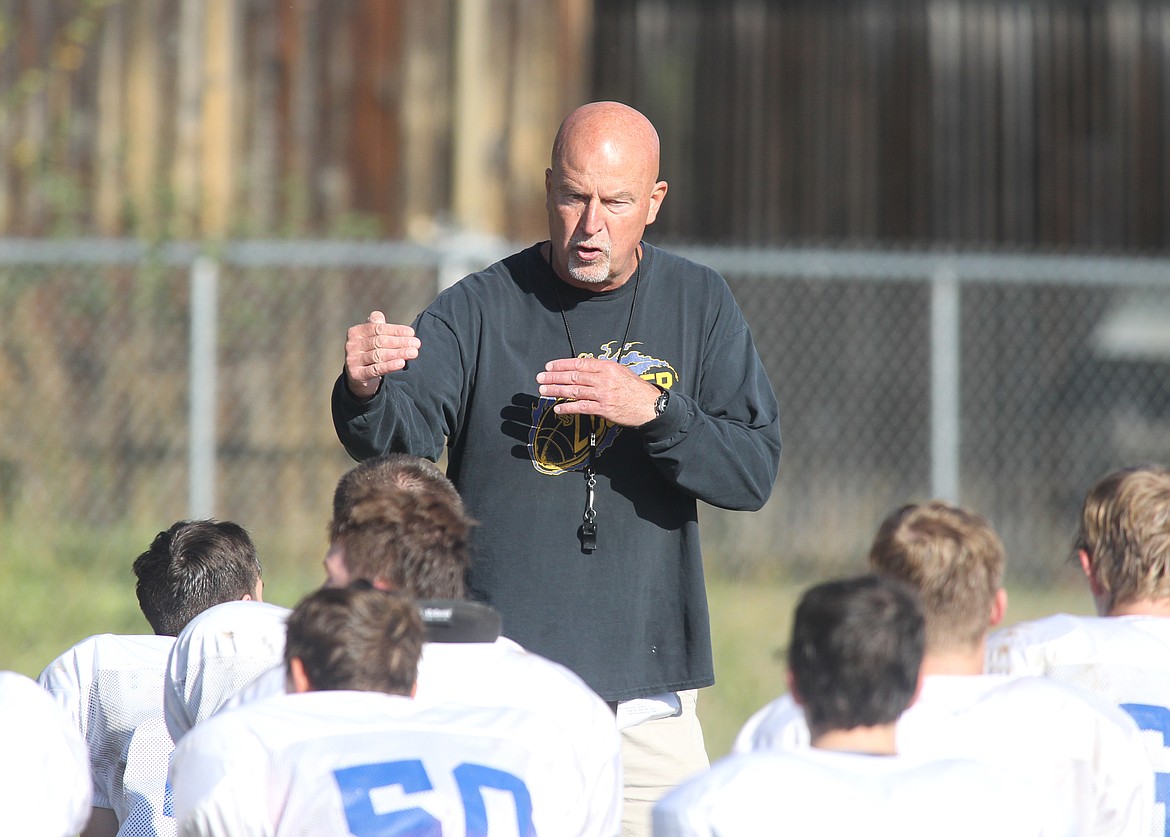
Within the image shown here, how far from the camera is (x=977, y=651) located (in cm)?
269

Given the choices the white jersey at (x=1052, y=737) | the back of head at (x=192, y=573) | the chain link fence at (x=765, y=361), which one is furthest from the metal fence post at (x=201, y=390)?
the white jersey at (x=1052, y=737)

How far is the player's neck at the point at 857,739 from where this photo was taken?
217 centimetres

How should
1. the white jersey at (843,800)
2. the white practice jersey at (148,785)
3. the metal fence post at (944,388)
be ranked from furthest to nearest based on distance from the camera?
1. the metal fence post at (944,388)
2. the white practice jersey at (148,785)
3. the white jersey at (843,800)

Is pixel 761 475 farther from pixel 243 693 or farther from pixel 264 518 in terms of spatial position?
pixel 264 518

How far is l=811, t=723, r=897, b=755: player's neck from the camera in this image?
2.17m

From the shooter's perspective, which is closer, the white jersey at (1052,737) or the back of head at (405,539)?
the white jersey at (1052,737)

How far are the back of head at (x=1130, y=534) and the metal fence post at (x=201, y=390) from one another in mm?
4508

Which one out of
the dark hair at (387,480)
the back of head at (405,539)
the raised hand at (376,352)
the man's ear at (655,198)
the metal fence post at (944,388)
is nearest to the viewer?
the back of head at (405,539)

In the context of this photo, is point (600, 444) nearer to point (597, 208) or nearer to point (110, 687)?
point (597, 208)

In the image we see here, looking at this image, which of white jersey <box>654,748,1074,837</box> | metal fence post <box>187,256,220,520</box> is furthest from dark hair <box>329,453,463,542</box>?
metal fence post <box>187,256,220,520</box>

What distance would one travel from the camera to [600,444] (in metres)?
3.21

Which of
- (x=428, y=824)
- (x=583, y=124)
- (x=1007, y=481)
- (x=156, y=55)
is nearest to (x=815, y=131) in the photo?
(x=1007, y=481)

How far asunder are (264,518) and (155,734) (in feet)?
14.0

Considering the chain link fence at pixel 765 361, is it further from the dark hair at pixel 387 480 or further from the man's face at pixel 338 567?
the man's face at pixel 338 567
